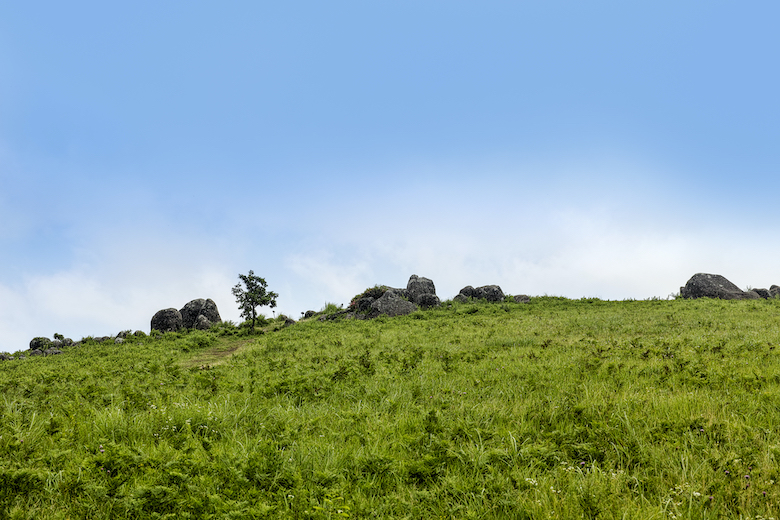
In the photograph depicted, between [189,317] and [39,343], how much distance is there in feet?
34.4

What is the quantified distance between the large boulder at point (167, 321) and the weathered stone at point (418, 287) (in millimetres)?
20857

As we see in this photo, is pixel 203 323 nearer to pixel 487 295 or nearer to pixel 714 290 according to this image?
pixel 487 295

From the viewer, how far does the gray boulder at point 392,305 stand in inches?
1319

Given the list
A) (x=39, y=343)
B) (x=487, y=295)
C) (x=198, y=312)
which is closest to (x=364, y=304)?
(x=487, y=295)

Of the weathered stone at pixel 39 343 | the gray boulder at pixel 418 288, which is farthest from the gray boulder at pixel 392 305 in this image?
the weathered stone at pixel 39 343

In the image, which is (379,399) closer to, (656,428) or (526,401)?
(526,401)

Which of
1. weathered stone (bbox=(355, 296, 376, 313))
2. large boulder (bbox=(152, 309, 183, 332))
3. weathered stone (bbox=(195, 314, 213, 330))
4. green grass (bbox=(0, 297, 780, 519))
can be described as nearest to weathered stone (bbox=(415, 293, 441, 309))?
weathered stone (bbox=(355, 296, 376, 313))

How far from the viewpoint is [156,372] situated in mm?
11875

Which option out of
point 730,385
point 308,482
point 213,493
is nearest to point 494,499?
point 308,482

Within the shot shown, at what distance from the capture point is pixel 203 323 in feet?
116

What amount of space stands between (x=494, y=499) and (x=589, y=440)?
207 cm

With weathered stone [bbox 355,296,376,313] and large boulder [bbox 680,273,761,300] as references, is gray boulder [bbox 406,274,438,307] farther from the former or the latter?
large boulder [bbox 680,273,761,300]

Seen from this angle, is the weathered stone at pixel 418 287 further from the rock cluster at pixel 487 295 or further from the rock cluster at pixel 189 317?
the rock cluster at pixel 189 317

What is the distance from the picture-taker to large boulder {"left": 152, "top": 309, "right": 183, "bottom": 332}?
3616cm
